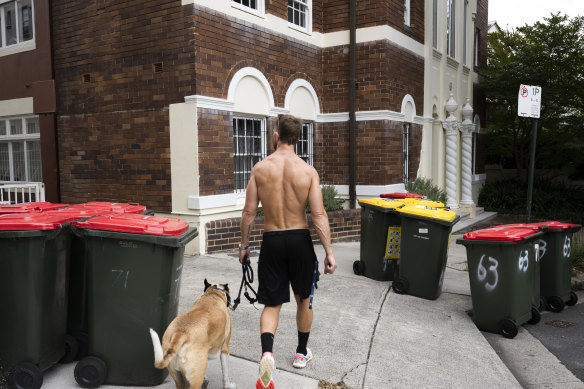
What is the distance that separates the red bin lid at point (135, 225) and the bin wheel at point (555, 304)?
198 inches

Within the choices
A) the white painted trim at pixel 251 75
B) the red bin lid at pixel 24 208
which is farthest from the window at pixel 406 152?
the red bin lid at pixel 24 208

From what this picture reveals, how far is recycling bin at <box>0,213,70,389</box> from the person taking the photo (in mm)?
3432

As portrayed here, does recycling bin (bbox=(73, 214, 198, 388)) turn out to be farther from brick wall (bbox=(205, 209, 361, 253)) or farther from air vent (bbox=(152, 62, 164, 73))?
air vent (bbox=(152, 62, 164, 73))

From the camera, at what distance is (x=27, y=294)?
11.4 feet

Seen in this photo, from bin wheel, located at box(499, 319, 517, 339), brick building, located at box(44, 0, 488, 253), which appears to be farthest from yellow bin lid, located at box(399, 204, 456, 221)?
brick building, located at box(44, 0, 488, 253)

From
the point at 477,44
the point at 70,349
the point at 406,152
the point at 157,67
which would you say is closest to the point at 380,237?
the point at 70,349

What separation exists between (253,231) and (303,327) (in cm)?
528

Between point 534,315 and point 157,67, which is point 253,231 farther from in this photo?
point 534,315

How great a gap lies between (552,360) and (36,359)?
14.9 ft

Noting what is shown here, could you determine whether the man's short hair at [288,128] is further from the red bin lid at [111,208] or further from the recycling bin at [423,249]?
the recycling bin at [423,249]

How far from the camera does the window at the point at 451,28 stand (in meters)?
15.2

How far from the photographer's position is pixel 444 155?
15055 mm

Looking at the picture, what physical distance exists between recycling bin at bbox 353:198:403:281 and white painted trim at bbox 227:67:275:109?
3.30 metres

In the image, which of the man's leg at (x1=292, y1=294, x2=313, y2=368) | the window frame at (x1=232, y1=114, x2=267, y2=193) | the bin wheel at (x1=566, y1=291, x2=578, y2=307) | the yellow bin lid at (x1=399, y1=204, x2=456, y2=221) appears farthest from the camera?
the window frame at (x1=232, y1=114, x2=267, y2=193)
